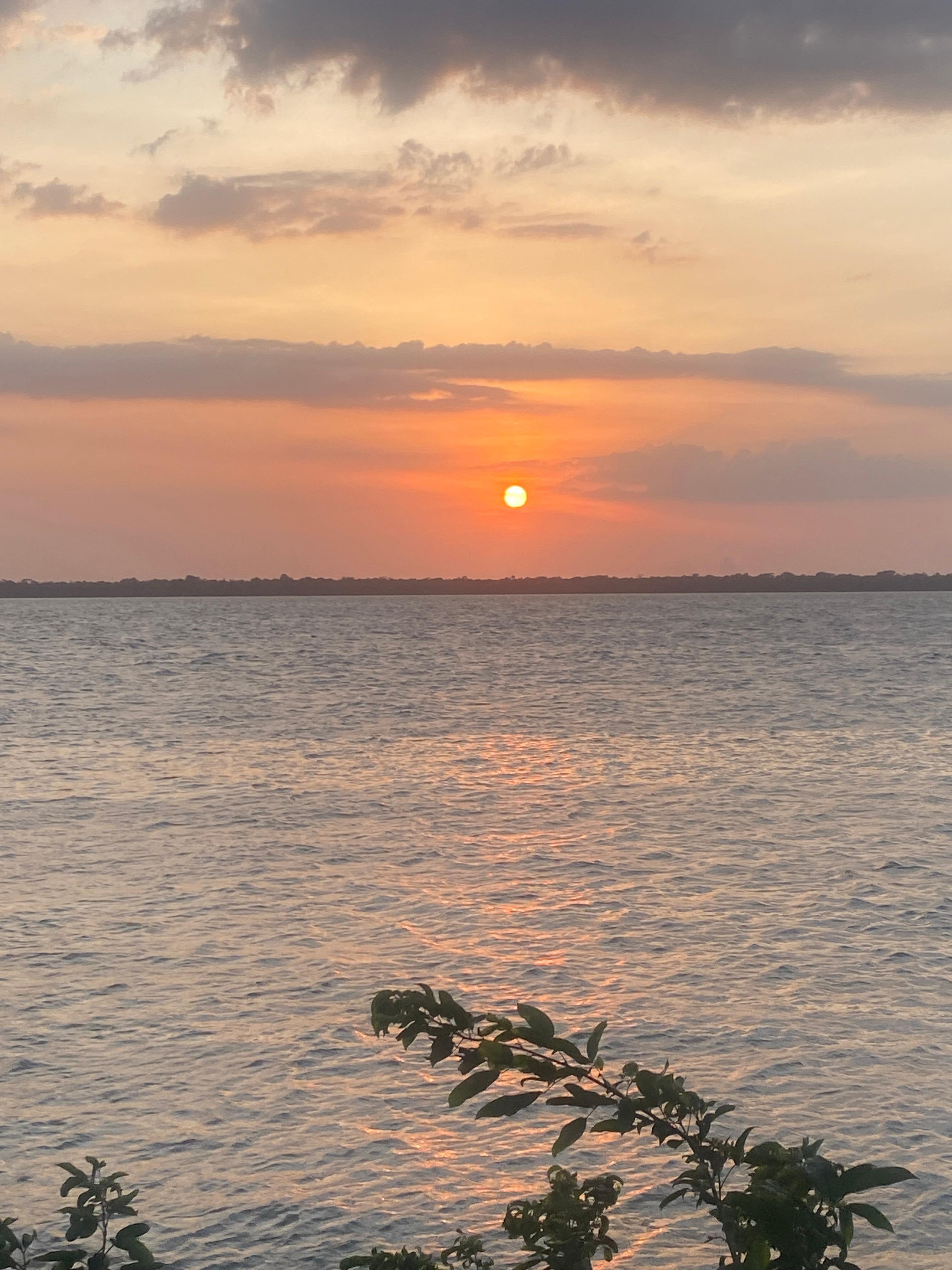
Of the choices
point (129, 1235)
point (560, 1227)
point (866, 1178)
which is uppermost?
point (866, 1178)

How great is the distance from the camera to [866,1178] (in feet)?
9.19

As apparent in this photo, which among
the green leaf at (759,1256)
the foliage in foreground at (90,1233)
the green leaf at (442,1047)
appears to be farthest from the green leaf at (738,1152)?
the foliage in foreground at (90,1233)

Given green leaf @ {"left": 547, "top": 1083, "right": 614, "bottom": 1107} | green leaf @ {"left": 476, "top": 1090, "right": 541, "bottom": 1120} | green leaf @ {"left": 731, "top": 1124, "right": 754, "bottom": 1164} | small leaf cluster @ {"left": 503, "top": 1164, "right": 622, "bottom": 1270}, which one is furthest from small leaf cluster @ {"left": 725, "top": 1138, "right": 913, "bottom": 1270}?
small leaf cluster @ {"left": 503, "top": 1164, "right": 622, "bottom": 1270}

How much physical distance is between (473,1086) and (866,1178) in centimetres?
85

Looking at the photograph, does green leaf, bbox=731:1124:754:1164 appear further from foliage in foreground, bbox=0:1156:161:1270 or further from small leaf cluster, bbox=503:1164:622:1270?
foliage in foreground, bbox=0:1156:161:1270

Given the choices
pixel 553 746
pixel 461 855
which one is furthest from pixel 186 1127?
pixel 553 746

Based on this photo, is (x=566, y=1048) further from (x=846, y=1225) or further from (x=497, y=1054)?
(x=846, y=1225)

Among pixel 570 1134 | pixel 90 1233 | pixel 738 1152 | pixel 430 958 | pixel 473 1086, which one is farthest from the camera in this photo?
pixel 430 958

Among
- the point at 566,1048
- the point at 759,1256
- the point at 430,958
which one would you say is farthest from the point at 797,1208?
the point at 430,958

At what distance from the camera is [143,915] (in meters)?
17.7

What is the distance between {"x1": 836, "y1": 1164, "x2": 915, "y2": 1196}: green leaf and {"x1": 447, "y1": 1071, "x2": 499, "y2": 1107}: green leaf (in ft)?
2.56

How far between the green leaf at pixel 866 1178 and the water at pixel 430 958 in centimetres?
592

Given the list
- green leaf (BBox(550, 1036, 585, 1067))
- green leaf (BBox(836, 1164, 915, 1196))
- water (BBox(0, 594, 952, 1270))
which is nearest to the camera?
green leaf (BBox(836, 1164, 915, 1196))

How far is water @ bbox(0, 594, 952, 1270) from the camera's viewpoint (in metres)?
9.31
